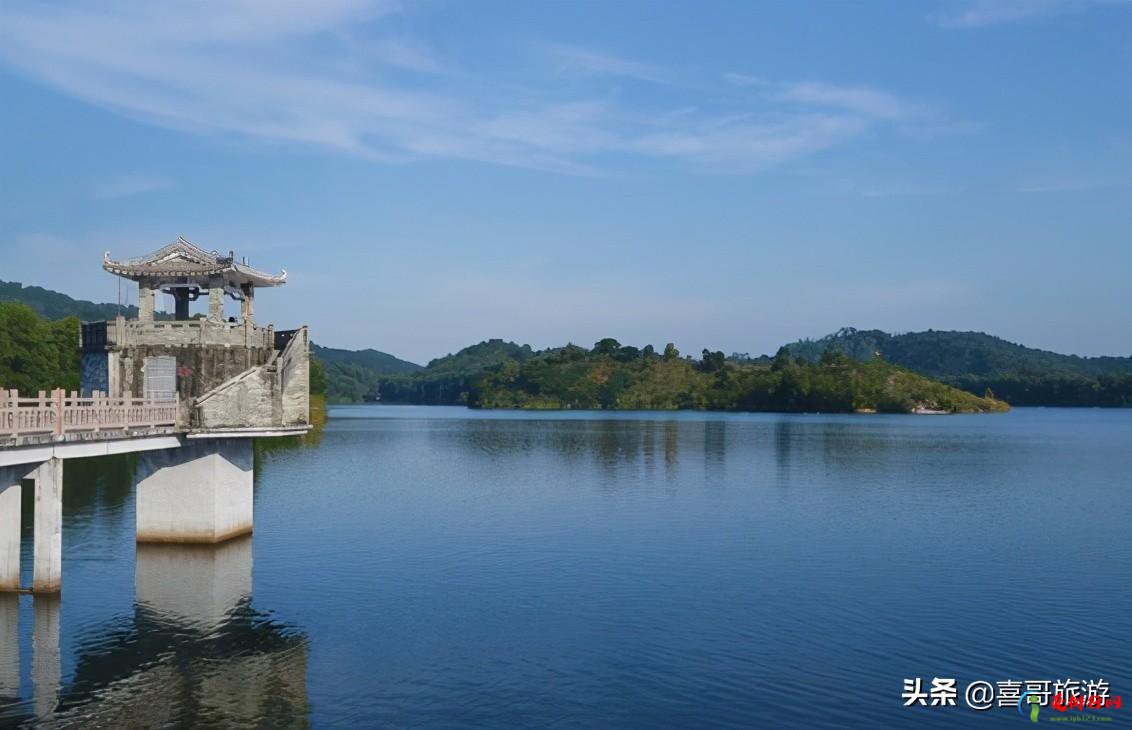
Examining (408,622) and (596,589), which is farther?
(596,589)

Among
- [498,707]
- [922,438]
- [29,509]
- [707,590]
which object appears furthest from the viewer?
[922,438]

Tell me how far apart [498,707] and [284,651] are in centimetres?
784

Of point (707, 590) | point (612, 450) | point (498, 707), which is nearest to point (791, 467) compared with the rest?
point (612, 450)

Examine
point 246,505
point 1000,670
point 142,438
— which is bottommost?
point 1000,670

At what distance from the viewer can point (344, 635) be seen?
29.0 meters

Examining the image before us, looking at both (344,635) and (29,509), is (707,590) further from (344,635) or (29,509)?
(29,509)

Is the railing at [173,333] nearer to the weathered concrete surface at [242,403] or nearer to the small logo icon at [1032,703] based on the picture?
the weathered concrete surface at [242,403]

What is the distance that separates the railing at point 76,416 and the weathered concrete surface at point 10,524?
157 cm

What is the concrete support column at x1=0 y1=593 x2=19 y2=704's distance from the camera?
2401 centimetres

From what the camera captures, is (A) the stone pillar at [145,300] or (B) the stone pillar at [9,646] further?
(A) the stone pillar at [145,300]

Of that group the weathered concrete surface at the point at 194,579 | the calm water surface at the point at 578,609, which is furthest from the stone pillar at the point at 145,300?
the calm water surface at the point at 578,609

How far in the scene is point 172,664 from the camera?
85.8ft

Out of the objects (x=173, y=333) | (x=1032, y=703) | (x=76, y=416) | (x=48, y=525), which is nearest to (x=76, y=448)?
(x=76, y=416)

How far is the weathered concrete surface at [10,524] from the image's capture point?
95.8ft
